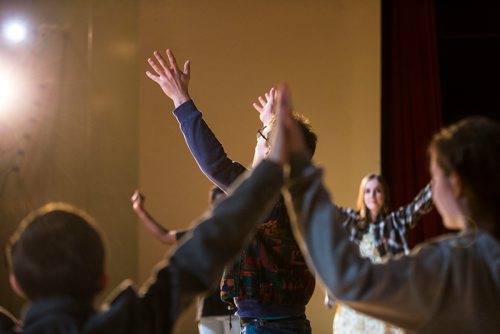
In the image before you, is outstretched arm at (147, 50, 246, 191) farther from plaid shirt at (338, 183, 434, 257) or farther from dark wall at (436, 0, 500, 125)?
dark wall at (436, 0, 500, 125)

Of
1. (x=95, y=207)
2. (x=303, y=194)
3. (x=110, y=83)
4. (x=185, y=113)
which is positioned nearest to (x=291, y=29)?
(x=110, y=83)

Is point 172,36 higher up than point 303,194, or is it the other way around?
point 172,36

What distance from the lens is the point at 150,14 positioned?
443 centimetres

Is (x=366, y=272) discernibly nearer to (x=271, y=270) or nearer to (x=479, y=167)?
(x=479, y=167)

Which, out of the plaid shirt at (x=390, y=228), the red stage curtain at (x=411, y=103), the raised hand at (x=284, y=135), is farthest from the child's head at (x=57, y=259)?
the red stage curtain at (x=411, y=103)

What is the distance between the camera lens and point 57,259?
968 mm

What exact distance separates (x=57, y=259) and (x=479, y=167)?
2.16ft

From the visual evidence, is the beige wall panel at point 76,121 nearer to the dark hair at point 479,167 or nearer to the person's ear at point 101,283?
the person's ear at point 101,283

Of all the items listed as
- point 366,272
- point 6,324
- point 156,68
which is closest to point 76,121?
point 156,68

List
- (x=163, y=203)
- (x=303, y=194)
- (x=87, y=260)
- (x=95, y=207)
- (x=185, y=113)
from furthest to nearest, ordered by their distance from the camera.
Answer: (x=163, y=203) → (x=95, y=207) → (x=185, y=113) → (x=303, y=194) → (x=87, y=260)

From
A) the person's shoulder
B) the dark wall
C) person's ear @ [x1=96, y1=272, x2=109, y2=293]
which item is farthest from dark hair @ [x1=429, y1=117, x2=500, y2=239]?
the dark wall

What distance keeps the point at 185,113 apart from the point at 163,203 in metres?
2.75

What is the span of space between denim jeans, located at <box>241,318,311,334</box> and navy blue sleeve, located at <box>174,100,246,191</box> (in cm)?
→ 36

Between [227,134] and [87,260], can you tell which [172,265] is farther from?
[227,134]
